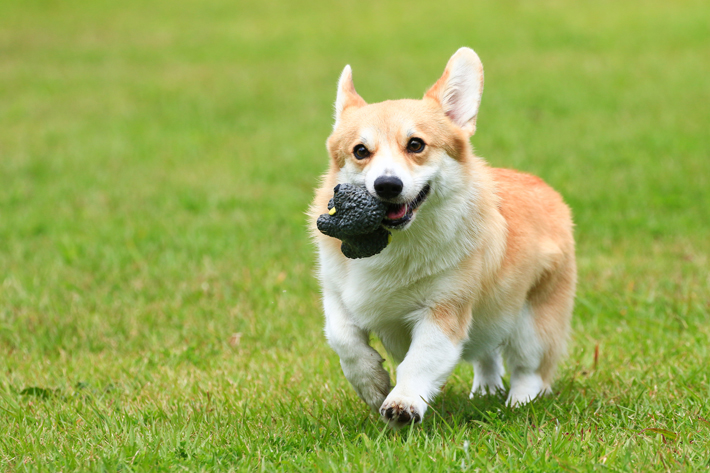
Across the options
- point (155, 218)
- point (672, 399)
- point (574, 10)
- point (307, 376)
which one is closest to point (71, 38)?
point (574, 10)

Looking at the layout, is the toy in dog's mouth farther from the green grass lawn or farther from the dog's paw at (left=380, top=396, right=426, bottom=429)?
the green grass lawn

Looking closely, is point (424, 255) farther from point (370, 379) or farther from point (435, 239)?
point (370, 379)

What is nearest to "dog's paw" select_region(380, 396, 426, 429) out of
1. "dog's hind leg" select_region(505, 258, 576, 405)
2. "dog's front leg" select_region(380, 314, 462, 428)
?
"dog's front leg" select_region(380, 314, 462, 428)

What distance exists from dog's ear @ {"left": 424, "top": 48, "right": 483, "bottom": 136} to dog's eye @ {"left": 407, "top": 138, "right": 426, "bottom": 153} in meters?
0.42

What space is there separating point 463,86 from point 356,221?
1.14 metres

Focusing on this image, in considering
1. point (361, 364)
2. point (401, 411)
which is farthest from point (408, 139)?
point (401, 411)

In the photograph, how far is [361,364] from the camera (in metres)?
3.57

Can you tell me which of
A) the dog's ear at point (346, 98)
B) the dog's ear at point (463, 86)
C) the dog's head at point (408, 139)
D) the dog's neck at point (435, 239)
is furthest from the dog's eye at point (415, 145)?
the dog's ear at point (346, 98)

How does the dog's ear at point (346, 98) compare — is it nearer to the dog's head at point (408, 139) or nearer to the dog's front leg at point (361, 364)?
the dog's head at point (408, 139)

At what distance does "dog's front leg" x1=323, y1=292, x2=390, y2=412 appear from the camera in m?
3.58

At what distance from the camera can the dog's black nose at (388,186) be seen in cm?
331

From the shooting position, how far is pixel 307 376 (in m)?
4.46

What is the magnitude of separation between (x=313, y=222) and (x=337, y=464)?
1.29m

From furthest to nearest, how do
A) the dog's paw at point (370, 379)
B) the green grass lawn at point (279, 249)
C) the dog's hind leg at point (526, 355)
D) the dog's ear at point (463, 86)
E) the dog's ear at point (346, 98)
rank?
the dog's hind leg at point (526, 355) → the dog's ear at point (346, 98) → the dog's ear at point (463, 86) → the dog's paw at point (370, 379) → the green grass lawn at point (279, 249)
